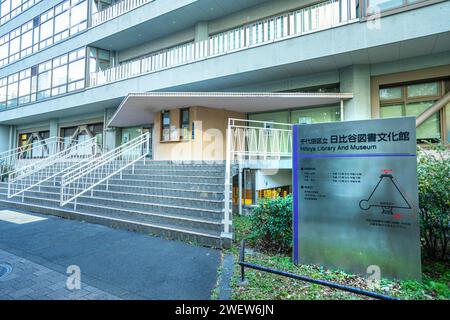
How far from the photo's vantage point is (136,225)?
20.9 ft

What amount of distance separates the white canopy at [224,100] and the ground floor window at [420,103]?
5.07 feet

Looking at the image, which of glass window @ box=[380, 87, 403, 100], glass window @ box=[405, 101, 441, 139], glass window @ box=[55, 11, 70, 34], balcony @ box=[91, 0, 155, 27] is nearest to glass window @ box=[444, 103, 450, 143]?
glass window @ box=[405, 101, 441, 139]

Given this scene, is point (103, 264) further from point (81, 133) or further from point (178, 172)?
point (81, 133)

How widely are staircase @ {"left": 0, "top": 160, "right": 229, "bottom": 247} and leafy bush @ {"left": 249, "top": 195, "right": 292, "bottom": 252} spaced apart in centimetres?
79

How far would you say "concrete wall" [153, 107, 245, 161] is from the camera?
454 inches

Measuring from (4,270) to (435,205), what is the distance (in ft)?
22.7

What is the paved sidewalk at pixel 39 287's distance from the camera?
3.28 m

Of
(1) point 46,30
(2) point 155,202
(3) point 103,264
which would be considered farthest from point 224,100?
(1) point 46,30

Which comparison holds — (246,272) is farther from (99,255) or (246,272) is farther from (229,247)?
(99,255)

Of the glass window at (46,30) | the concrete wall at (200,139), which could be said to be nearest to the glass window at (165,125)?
the concrete wall at (200,139)

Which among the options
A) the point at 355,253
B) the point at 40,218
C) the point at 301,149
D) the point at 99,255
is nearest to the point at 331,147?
the point at 301,149

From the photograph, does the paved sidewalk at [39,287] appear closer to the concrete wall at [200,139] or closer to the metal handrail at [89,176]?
the metal handrail at [89,176]

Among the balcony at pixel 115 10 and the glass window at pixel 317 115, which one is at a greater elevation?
the balcony at pixel 115 10

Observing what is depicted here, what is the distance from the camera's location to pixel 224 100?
1011 cm
